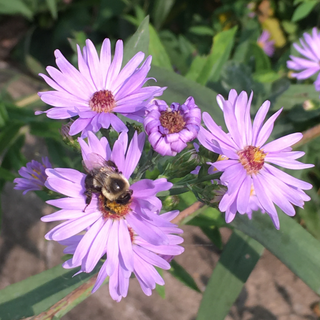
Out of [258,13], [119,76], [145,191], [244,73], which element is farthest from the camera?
[258,13]

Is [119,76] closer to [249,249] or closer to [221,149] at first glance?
[221,149]

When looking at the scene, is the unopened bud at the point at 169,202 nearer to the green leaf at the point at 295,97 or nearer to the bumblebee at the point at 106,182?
the bumblebee at the point at 106,182

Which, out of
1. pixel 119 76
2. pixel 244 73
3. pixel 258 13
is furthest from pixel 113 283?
pixel 258 13

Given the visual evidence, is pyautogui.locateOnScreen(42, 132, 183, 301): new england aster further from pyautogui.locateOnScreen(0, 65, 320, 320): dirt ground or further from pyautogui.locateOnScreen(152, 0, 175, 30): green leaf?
pyautogui.locateOnScreen(152, 0, 175, 30): green leaf

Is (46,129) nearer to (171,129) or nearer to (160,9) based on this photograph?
(171,129)

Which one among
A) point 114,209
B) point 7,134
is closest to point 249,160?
point 114,209

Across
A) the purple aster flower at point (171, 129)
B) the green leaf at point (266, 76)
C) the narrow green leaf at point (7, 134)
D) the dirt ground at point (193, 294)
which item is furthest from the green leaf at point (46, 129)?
the green leaf at point (266, 76)

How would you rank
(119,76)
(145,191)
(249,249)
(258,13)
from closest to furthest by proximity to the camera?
(145,191) → (119,76) → (249,249) → (258,13)

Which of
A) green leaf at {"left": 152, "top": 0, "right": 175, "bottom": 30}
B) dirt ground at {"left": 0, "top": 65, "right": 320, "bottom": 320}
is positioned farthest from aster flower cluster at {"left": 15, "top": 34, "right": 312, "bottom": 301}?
green leaf at {"left": 152, "top": 0, "right": 175, "bottom": 30}
